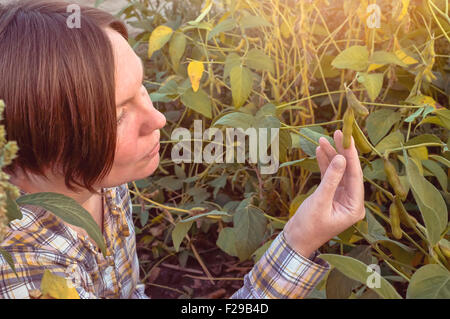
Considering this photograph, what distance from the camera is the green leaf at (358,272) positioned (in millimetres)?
430

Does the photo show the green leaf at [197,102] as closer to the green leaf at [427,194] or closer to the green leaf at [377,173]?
the green leaf at [377,173]

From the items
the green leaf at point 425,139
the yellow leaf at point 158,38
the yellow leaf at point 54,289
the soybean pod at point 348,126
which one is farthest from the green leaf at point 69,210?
the yellow leaf at point 158,38

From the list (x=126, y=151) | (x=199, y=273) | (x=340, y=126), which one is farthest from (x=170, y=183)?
(x=126, y=151)

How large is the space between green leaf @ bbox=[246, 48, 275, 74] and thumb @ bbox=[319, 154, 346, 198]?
1.39 feet

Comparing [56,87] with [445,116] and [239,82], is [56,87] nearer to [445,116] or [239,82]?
[239,82]

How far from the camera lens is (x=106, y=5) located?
6.75ft

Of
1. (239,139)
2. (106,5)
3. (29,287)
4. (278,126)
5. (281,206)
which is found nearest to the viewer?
(29,287)

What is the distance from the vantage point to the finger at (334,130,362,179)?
65 centimetres

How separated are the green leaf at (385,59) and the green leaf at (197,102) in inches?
14.8

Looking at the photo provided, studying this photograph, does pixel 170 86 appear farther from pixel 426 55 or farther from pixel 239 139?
pixel 426 55

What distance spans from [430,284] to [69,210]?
0.36 meters
